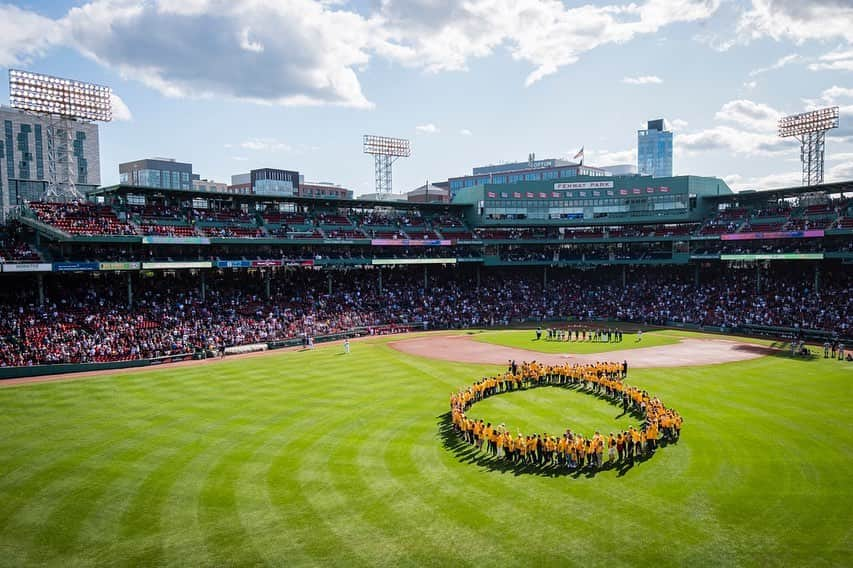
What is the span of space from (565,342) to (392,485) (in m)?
30.6

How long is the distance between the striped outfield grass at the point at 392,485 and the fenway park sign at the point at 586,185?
40690mm

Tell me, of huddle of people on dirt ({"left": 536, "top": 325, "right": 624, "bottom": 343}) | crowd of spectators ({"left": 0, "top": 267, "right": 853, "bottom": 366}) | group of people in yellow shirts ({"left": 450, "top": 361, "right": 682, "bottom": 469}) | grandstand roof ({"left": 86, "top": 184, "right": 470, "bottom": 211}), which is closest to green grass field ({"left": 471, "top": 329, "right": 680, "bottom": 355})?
huddle of people on dirt ({"left": 536, "top": 325, "right": 624, "bottom": 343})

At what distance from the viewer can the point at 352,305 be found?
186 ft

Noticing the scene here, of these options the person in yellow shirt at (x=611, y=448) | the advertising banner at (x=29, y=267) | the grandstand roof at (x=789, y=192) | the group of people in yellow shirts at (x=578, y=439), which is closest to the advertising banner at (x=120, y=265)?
the advertising banner at (x=29, y=267)

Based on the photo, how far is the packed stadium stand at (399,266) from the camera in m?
42.8

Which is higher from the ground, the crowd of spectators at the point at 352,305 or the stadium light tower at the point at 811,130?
the stadium light tower at the point at 811,130

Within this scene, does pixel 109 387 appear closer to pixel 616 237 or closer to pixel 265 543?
pixel 265 543

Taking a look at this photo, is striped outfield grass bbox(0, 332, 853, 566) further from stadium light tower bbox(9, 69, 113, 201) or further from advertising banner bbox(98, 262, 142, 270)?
stadium light tower bbox(9, 69, 113, 201)

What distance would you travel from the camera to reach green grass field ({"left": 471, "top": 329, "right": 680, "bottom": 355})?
138 feet

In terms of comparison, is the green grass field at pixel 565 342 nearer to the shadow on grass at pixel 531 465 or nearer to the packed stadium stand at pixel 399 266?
the packed stadium stand at pixel 399 266

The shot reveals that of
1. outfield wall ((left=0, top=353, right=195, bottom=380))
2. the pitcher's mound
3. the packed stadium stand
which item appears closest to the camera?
outfield wall ((left=0, top=353, right=195, bottom=380))

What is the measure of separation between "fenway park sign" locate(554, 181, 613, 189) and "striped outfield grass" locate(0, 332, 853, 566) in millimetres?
A: 40690

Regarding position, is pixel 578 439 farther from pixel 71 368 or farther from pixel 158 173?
pixel 158 173

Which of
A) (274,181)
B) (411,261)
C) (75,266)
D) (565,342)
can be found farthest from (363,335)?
(274,181)
